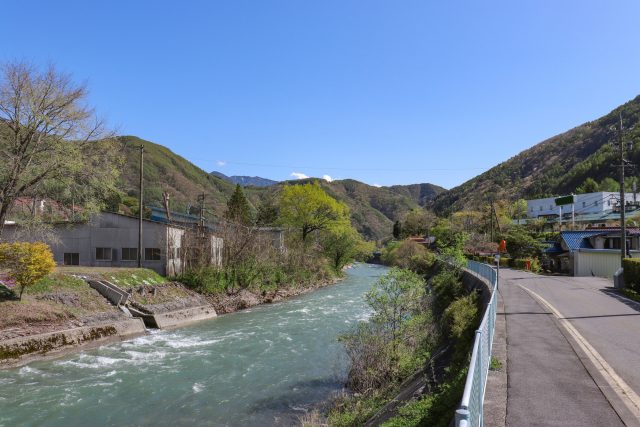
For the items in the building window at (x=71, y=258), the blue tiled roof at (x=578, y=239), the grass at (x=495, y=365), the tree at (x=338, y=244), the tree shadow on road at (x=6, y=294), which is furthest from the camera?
the tree at (x=338, y=244)

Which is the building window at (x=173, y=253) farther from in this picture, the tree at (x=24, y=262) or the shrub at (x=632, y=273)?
the shrub at (x=632, y=273)

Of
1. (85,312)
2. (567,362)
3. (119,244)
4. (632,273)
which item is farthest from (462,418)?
(119,244)

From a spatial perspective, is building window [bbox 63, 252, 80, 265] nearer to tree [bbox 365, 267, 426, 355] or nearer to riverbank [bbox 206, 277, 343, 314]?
riverbank [bbox 206, 277, 343, 314]

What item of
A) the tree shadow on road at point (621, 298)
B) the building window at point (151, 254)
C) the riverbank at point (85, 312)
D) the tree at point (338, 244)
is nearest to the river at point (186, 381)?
the riverbank at point (85, 312)

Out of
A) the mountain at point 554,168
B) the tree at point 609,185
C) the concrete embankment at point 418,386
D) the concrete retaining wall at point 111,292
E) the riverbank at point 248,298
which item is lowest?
the riverbank at point 248,298

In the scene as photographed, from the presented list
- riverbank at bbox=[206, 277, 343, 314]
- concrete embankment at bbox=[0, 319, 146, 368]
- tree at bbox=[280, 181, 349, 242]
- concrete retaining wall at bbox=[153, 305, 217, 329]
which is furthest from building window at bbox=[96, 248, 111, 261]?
tree at bbox=[280, 181, 349, 242]

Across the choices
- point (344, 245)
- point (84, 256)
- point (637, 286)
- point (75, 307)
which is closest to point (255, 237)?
point (84, 256)

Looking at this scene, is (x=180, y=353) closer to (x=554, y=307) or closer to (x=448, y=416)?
(x=448, y=416)

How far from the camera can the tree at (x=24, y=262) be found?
2055cm

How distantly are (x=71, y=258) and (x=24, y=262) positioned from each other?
52.0 ft

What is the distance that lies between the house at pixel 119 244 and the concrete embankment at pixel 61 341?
12.1 metres

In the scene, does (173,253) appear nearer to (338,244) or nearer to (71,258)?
(71,258)

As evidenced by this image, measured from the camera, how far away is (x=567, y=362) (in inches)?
376

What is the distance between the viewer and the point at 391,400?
11.4 metres
